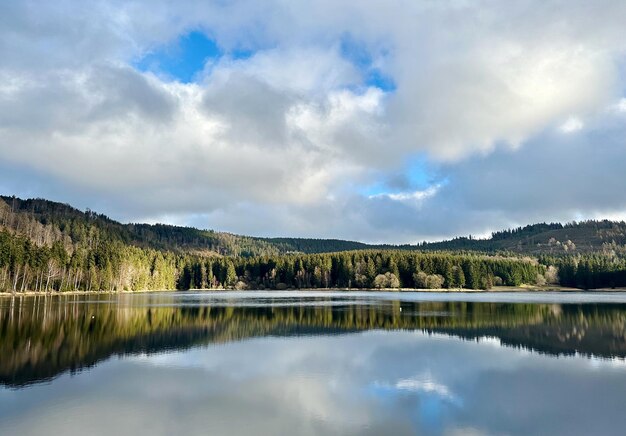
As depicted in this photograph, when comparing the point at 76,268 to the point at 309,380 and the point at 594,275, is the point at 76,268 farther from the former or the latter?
the point at 594,275

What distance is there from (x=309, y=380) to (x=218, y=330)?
893 inches

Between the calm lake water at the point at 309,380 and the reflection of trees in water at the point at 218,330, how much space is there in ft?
0.64

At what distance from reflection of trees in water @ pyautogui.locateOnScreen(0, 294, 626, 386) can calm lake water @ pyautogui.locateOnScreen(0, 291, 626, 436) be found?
0.64ft

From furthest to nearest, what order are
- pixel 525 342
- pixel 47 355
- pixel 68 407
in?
pixel 525 342, pixel 47 355, pixel 68 407

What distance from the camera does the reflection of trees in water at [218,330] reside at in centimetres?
3202

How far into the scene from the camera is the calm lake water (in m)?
18.6

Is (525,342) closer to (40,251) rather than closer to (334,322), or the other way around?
(334,322)

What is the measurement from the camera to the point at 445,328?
48281 millimetres

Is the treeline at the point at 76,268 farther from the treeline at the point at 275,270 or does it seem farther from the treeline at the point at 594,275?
the treeline at the point at 594,275

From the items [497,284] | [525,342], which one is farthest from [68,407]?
[497,284]

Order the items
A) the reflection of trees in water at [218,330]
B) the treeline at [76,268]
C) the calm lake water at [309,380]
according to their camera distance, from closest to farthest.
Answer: the calm lake water at [309,380] < the reflection of trees in water at [218,330] < the treeline at [76,268]

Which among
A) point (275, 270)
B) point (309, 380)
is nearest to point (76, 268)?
point (275, 270)

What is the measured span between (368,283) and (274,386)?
5755 inches

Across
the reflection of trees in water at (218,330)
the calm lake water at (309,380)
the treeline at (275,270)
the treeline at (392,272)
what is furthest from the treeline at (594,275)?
the calm lake water at (309,380)
